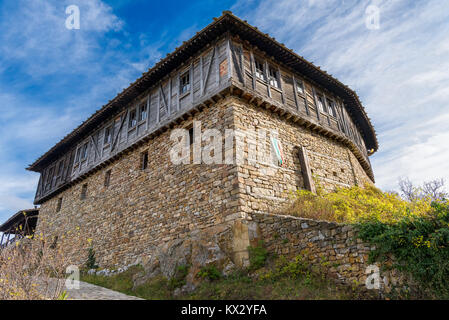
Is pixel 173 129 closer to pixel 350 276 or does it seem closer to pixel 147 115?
pixel 147 115

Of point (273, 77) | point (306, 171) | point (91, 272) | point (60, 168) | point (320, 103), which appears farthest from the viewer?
point (60, 168)

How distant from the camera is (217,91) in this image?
371 inches

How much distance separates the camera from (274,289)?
6.09 metres

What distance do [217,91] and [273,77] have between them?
3.01m

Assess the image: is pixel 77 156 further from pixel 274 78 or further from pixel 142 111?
pixel 274 78

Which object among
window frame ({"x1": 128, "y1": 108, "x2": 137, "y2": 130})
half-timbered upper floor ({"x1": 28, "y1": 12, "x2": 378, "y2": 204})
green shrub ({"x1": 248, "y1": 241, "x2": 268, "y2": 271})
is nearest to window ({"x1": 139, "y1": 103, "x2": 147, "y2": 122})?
half-timbered upper floor ({"x1": 28, "y1": 12, "x2": 378, "y2": 204})

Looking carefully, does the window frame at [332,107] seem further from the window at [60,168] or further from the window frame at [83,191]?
the window at [60,168]

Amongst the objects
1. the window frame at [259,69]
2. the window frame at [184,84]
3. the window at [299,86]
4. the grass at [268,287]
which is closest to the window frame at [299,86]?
the window at [299,86]

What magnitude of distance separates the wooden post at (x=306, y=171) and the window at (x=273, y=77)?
8.93 feet

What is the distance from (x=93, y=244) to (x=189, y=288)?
291 inches

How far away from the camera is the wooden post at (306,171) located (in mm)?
9898

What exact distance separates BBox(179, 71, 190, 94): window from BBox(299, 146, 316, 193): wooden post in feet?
16.7

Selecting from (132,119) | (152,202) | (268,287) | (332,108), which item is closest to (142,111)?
(132,119)

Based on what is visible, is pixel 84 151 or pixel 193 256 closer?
pixel 193 256
